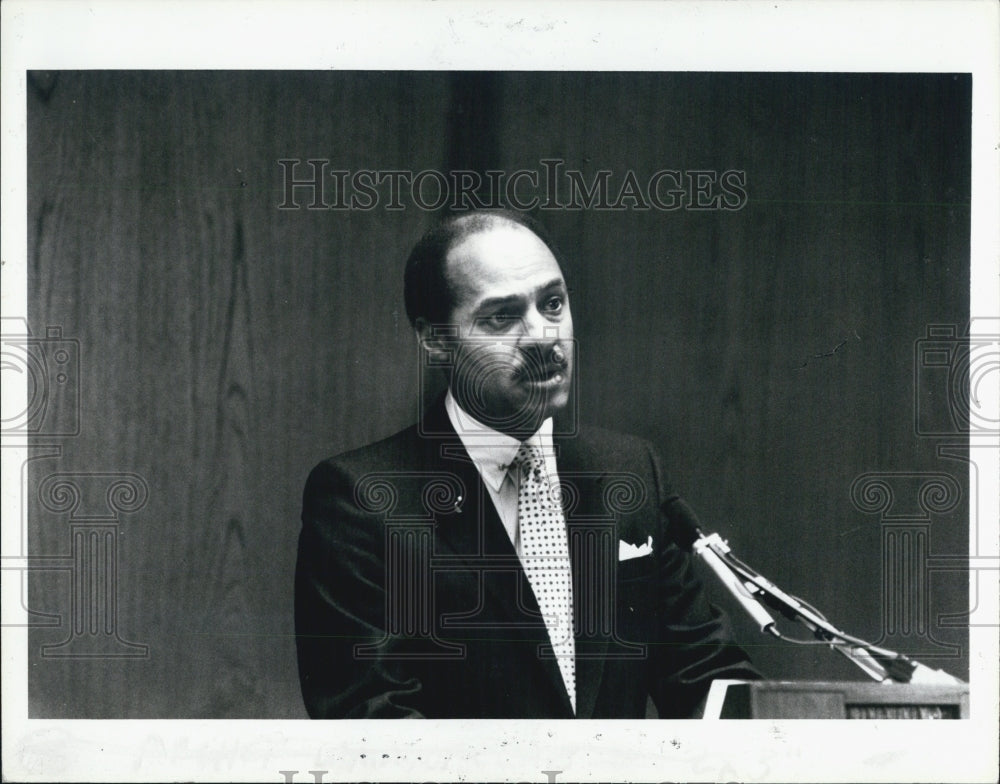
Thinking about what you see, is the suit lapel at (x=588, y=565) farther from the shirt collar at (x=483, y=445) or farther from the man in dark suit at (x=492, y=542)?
the shirt collar at (x=483, y=445)

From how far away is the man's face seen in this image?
11.5 feet

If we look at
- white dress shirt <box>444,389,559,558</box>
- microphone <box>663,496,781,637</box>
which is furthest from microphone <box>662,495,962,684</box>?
white dress shirt <box>444,389,559,558</box>

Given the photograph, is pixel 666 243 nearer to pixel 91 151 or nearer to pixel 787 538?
pixel 787 538

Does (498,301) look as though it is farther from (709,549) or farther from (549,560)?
(709,549)

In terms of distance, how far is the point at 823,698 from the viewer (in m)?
3.56

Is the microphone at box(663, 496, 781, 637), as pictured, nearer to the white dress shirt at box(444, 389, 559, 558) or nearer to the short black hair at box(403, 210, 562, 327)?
the white dress shirt at box(444, 389, 559, 558)

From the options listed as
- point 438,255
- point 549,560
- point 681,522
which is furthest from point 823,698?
point 438,255

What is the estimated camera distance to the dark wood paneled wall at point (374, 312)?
11.6 feet

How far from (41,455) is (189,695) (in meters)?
0.85

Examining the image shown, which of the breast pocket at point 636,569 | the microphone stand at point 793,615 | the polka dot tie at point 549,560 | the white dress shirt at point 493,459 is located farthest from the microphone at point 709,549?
the white dress shirt at point 493,459

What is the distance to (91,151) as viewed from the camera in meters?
3.56

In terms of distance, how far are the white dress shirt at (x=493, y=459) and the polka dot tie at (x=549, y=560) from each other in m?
0.02

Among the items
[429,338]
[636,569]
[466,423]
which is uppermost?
[429,338]

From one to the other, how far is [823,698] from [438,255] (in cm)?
177
